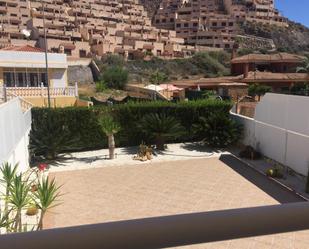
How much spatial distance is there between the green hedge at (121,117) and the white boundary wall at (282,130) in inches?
108

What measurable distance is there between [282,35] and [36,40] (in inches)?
2943

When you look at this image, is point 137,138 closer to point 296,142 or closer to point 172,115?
point 172,115

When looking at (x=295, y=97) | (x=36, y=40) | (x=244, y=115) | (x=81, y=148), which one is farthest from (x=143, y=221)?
(x=36, y=40)

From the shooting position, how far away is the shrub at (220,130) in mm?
16406

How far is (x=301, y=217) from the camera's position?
3.15 feet

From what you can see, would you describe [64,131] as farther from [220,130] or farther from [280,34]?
[280,34]

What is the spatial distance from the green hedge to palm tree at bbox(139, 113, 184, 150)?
622 millimetres

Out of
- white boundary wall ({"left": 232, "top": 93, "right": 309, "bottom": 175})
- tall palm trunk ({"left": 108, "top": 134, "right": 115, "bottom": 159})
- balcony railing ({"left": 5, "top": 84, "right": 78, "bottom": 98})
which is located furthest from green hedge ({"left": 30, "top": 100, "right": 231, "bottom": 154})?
balcony railing ({"left": 5, "top": 84, "right": 78, "bottom": 98})

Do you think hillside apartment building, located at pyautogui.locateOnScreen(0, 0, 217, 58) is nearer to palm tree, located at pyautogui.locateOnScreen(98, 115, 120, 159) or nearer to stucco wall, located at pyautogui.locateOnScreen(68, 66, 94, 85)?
stucco wall, located at pyautogui.locateOnScreen(68, 66, 94, 85)

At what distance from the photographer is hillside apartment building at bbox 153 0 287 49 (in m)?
102

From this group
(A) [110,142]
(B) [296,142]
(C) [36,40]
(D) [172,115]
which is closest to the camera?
(B) [296,142]

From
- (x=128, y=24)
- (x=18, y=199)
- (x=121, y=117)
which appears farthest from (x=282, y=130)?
(x=128, y=24)

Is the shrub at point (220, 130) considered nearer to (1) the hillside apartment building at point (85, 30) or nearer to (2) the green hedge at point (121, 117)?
(2) the green hedge at point (121, 117)

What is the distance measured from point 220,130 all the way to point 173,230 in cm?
1594
